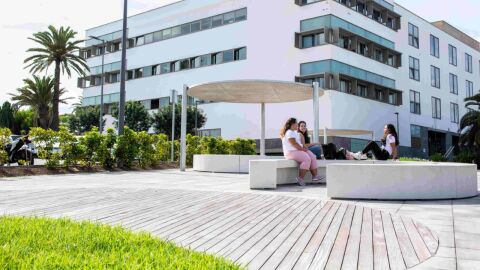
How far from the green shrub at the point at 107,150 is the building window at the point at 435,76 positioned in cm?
3901

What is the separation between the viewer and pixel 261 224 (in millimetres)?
5168

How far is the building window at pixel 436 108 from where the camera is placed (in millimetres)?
45781

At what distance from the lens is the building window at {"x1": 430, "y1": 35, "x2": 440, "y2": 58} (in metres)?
46.0

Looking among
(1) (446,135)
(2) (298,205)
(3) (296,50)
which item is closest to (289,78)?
(3) (296,50)

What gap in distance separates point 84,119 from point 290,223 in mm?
46801

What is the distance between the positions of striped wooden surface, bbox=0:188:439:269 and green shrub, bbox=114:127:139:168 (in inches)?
350

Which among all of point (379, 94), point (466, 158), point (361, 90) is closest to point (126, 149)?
point (466, 158)

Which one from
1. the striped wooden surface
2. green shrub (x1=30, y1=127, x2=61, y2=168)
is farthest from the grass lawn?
green shrub (x1=30, y1=127, x2=61, y2=168)

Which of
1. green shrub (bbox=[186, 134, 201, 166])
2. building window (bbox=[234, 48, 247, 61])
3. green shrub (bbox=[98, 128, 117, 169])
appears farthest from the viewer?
building window (bbox=[234, 48, 247, 61])

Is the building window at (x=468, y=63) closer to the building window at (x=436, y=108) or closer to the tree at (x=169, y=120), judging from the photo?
the building window at (x=436, y=108)

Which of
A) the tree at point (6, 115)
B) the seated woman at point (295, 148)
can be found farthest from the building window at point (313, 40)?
the tree at point (6, 115)

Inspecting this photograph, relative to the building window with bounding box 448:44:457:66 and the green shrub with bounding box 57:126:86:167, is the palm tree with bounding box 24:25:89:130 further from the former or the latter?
the building window with bounding box 448:44:457:66

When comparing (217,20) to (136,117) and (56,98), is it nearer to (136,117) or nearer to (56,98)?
(136,117)

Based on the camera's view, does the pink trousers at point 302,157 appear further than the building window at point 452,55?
No
